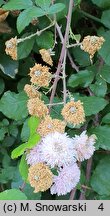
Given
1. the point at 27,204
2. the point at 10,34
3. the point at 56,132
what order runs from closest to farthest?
the point at 56,132
the point at 27,204
the point at 10,34

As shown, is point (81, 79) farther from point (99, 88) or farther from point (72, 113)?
point (72, 113)

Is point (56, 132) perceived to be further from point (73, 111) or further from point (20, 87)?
point (20, 87)

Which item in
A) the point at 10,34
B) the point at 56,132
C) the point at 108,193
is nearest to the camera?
the point at 56,132

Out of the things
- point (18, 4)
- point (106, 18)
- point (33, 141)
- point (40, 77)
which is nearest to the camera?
point (33, 141)

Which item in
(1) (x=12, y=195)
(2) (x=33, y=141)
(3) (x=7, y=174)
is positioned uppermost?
(2) (x=33, y=141)

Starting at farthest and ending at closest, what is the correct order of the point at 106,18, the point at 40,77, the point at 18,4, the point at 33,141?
1. the point at 106,18
2. the point at 18,4
3. the point at 40,77
4. the point at 33,141

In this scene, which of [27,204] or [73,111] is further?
[27,204]

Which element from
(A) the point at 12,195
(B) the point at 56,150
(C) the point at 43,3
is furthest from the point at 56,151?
(C) the point at 43,3

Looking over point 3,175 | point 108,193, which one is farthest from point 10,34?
point 108,193
